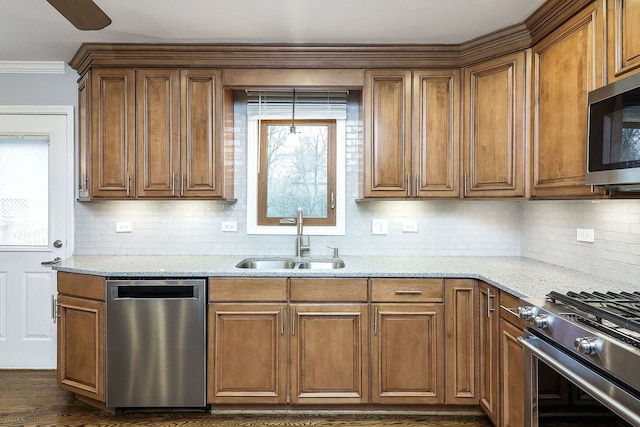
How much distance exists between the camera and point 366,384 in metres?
2.51

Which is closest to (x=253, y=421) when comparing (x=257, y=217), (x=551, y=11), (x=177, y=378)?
(x=177, y=378)

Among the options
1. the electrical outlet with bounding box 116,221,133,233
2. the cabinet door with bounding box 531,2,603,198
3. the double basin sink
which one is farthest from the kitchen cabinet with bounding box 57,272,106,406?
the cabinet door with bounding box 531,2,603,198

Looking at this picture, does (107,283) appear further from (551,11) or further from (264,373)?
(551,11)

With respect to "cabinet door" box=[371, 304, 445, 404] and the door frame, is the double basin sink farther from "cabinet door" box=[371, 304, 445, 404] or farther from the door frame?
the door frame

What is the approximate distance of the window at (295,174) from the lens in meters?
3.19

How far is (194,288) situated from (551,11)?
252 cm

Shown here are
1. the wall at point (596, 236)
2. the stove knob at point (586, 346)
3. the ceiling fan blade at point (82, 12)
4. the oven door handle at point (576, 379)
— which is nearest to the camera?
the oven door handle at point (576, 379)

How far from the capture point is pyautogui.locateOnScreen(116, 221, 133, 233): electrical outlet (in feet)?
10.6

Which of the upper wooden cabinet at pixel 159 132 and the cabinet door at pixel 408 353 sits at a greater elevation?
the upper wooden cabinet at pixel 159 132

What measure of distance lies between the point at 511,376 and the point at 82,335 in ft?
8.14

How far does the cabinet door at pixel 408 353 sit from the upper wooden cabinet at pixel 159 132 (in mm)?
1415

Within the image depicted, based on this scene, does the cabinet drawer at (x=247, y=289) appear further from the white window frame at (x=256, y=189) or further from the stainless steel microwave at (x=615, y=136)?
the stainless steel microwave at (x=615, y=136)

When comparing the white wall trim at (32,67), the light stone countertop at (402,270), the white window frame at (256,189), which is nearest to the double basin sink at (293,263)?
the light stone countertop at (402,270)

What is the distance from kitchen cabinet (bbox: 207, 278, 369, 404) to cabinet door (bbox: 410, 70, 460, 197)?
0.88m
